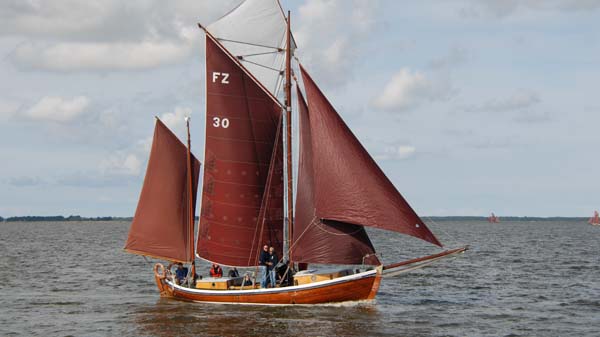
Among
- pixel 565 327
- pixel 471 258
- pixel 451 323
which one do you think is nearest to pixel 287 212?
pixel 451 323

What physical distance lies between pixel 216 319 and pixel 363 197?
8193mm

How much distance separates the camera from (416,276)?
181 feet

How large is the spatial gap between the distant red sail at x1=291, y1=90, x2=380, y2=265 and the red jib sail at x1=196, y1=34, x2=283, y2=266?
1.63 metres

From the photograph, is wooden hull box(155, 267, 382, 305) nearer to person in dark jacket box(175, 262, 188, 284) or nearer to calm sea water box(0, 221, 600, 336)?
calm sea water box(0, 221, 600, 336)

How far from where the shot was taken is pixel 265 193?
37469 millimetres

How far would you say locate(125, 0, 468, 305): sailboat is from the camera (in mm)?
34719

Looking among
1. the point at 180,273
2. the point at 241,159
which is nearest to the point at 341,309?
the point at 241,159

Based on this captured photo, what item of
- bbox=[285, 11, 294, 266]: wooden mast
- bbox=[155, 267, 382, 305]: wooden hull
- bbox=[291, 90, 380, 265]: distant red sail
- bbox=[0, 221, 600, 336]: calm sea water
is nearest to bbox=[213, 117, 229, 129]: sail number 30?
bbox=[285, 11, 294, 266]: wooden mast

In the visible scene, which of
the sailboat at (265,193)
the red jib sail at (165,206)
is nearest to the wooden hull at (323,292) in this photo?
the sailboat at (265,193)

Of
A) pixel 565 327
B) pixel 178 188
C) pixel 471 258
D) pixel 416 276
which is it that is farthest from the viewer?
pixel 471 258

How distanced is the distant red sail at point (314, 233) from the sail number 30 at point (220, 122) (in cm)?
377

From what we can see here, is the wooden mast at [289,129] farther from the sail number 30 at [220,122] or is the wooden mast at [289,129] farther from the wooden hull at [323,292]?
the sail number 30 at [220,122]

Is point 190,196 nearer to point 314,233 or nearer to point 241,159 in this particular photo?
point 241,159

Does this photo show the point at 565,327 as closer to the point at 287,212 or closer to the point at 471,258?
the point at 287,212
